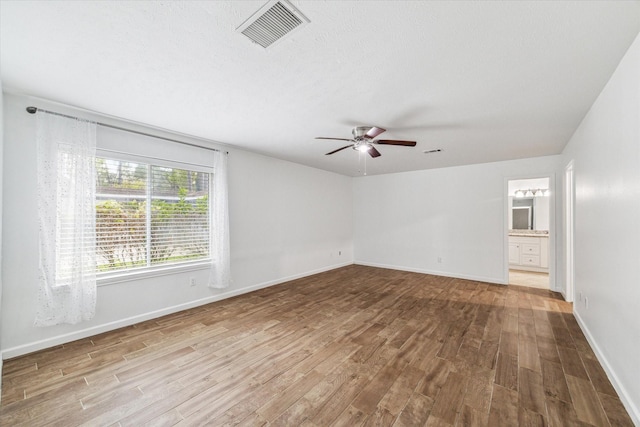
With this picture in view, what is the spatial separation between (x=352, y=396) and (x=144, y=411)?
1.51 m

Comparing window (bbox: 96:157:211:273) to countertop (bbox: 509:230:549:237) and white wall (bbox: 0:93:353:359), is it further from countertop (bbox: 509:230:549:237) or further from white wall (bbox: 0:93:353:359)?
countertop (bbox: 509:230:549:237)

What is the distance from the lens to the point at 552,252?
15.3ft

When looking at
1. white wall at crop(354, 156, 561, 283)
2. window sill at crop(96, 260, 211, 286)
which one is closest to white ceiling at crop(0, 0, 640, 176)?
window sill at crop(96, 260, 211, 286)

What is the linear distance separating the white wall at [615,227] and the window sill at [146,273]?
4545 mm

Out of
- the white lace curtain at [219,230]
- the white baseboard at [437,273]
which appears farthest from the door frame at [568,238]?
the white lace curtain at [219,230]

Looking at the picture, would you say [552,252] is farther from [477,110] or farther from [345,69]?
[345,69]

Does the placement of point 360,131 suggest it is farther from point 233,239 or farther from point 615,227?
point 233,239

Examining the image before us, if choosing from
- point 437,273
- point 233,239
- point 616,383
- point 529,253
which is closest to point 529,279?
point 529,253

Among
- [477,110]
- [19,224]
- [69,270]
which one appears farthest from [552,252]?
[19,224]

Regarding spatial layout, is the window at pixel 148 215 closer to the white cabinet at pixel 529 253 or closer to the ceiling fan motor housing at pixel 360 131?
the ceiling fan motor housing at pixel 360 131

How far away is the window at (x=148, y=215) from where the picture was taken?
10.0 feet

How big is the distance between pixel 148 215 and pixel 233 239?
1.35 meters

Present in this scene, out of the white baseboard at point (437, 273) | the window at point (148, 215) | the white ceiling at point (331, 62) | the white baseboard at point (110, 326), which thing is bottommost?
the white baseboard at point (437, 273)

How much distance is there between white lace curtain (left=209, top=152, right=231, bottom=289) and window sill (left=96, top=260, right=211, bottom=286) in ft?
0.69
